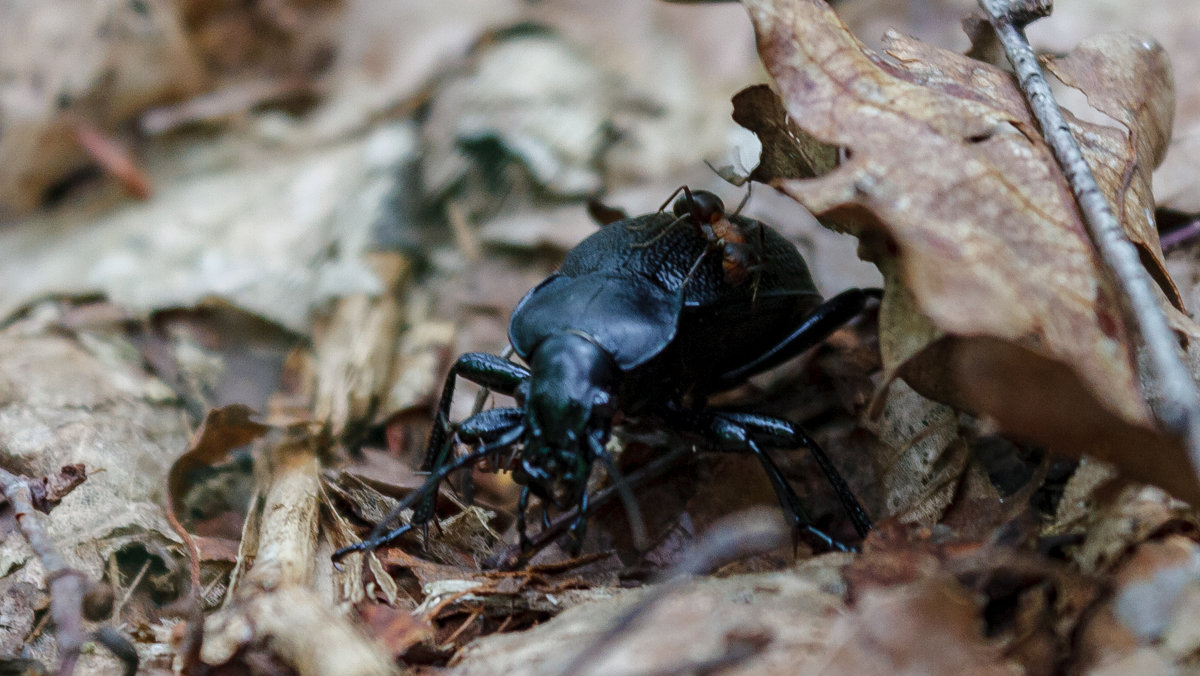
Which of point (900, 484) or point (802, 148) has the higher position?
point (802, 148)

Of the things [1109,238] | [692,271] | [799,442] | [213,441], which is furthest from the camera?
[213,441]

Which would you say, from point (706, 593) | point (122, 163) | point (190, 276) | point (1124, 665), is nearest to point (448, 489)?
point (706, 593)

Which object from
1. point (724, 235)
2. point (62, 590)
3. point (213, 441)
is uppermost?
point (724, 235)

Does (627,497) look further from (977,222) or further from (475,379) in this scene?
(977,222)

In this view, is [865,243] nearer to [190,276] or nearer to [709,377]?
[709,377]

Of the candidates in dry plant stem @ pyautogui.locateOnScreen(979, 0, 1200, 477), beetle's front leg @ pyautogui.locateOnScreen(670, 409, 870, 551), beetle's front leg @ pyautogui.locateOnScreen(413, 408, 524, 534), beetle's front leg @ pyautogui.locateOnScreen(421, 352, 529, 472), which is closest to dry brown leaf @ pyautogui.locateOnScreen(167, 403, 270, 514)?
beetle's front leg @ pyautogui.locateOnScreen(421, 352, 529, 472)

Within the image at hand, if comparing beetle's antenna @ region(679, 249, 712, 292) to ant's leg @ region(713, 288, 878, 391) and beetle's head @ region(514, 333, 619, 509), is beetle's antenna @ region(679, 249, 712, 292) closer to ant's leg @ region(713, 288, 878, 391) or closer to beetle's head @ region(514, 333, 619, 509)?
ant's leg @ region(713, 288, 878, 391)

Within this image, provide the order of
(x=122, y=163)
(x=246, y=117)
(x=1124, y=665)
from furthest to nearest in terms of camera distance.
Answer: (x=246, y=117)
(x=122, y=163)
(x=1124, y=665)

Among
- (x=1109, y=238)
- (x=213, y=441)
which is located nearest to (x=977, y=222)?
(x=1109, y=238)
